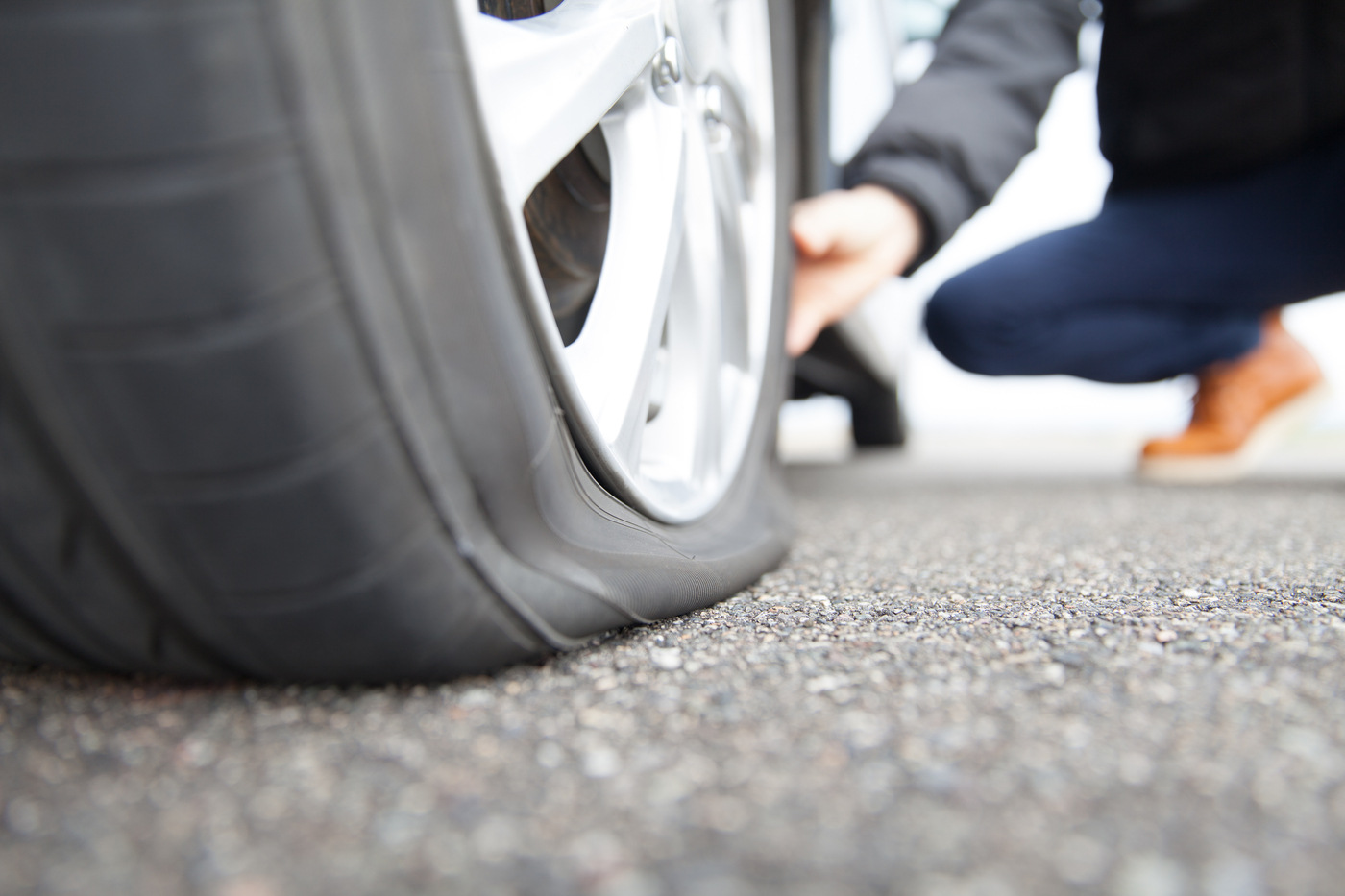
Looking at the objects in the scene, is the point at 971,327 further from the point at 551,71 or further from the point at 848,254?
the point at 551,71

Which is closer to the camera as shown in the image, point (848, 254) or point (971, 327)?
point (848, 254)

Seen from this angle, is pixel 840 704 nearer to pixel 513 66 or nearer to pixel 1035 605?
pixel 1035 605

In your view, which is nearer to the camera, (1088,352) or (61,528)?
(61,528)

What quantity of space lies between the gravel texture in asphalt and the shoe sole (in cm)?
121

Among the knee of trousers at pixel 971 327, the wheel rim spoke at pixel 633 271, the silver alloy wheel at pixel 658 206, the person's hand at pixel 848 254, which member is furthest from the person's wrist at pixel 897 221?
the knee of trousers at pixel 971 327

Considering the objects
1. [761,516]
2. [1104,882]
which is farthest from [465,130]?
[761,516]

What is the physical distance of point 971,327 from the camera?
1.71 meters

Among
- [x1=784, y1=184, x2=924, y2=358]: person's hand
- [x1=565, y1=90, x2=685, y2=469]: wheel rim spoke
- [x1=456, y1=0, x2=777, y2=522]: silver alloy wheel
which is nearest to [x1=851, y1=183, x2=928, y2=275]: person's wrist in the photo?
[x1=784, y1=184, x2=924, y2=358]: person's hand

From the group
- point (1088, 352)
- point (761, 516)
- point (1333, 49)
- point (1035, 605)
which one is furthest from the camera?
point (1088, 352)

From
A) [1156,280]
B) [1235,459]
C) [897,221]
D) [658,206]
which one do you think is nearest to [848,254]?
[897,221]

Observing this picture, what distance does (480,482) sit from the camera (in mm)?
433

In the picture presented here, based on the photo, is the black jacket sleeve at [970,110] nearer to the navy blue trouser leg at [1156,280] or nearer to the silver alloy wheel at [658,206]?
the silver alloy wheel at [658,206]

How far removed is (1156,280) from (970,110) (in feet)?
2.24

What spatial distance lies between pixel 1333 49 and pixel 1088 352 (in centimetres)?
61
